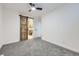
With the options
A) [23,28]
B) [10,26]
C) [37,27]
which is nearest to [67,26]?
[10,26]

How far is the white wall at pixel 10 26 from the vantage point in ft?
14.1

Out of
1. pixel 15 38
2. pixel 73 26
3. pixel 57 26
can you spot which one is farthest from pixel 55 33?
pixel 15 38

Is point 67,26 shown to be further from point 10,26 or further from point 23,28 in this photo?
point 23,28

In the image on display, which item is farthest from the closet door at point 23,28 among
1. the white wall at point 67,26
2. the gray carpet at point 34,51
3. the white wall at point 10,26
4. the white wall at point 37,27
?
the white wall at point 67,26

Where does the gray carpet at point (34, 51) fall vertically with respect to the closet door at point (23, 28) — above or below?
below

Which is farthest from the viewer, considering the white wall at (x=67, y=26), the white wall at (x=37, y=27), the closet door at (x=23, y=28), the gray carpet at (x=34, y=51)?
the white wall at (x=37, y=27)

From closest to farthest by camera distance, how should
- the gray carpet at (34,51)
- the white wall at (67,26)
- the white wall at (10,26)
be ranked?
the gray carpet at (34,51), the white wall at (67,26), the white wall at (10,26)

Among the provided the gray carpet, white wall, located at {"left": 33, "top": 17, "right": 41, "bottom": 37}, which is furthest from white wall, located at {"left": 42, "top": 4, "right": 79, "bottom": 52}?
white wall, located at {"left": 33, "top": 17, "right": 41, "bottom": 37}

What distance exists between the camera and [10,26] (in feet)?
15.2

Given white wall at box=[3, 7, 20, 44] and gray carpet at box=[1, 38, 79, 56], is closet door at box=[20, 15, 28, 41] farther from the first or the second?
gray carpet at box=[1, 38, 79, 56]

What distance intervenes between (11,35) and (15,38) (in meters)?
0.44

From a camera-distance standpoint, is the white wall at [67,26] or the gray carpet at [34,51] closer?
the gray carpet at [34,51]

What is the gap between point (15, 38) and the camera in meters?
5.14

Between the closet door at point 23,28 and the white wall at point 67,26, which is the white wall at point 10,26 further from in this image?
the white wall at point 67,26
